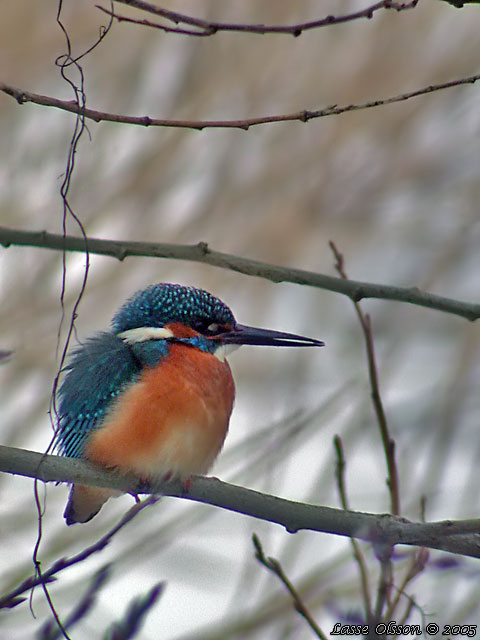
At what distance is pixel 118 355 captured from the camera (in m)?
3.12

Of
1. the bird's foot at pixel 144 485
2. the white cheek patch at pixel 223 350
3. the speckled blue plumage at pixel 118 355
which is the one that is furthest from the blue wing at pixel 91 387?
the white cheek patch at pixel 223 350

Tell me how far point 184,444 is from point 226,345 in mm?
641

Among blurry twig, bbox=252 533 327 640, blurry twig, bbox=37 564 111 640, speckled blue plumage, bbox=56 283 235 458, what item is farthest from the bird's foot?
blurry twig, bbox=37 564 111 640

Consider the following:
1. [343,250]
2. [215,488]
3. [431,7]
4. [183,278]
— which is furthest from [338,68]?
[215,488]

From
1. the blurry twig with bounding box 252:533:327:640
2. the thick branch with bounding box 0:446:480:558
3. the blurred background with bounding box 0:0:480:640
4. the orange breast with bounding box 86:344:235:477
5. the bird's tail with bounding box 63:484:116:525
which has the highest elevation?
the blurred background with bounding box 0:0:480:640

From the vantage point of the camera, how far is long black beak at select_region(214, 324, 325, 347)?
3.26 metres

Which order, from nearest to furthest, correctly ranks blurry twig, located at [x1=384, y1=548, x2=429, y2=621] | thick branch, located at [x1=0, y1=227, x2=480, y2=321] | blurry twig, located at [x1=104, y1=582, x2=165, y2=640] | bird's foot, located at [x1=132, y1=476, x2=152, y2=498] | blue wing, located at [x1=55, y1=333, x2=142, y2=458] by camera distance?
blurry twig, located at [x1=104, y1=582, x2=165, y2=640], blurry twig, located at [x1=384, y1=548, x2=429, y2=621], thick branch, located at [x1=0, y1=227, x2=480, y2=321], bird's foot, located at [x1=132, y1=476, x2=152, y2=498], blue wing, located at [x1=55, y1=333, x2=142, y2=458]

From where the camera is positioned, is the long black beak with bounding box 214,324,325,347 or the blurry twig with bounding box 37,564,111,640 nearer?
the blurry twig with bounding box 37,564,111,640

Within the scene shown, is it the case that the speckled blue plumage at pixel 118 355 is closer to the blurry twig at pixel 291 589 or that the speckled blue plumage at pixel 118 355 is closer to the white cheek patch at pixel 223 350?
the white cheek patch at pixel 223 350

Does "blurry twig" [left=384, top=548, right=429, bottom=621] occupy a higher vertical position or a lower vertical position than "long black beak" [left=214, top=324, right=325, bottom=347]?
lower

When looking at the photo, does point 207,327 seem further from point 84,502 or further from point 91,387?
point 84,502

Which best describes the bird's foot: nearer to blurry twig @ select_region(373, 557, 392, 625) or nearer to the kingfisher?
the kingfisher

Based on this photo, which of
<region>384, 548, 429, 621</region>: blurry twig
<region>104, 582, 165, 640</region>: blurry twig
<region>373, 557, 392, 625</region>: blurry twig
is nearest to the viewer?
<region>104, 582, 165, 640</region>: blurry twig

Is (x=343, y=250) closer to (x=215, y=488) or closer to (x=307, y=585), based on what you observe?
(x=307, y=585)
